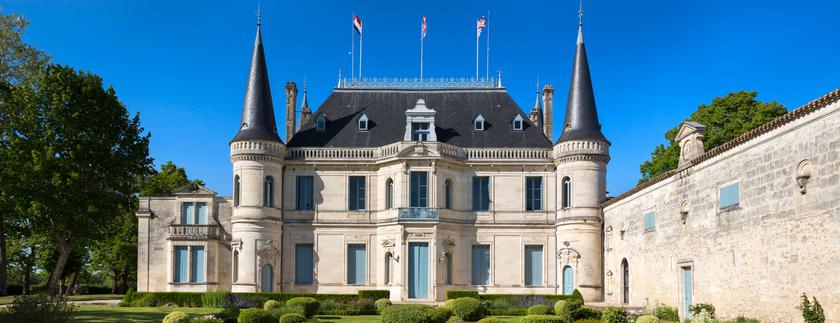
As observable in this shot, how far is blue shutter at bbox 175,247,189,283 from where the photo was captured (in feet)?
131

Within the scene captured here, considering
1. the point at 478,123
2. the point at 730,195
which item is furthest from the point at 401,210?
the point at 730,195

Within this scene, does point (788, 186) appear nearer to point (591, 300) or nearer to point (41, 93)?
point (591, 300)

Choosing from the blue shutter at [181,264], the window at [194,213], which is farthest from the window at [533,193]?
the blue shutter at [181,264]

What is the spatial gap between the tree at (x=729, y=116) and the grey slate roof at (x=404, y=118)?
26.0 feet

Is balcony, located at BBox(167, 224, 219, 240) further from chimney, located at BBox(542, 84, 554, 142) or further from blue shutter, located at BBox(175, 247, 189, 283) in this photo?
chimney, located at BBox(542, 84, 554, 142)

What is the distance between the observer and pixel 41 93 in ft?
121

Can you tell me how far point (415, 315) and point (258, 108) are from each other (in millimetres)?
20654

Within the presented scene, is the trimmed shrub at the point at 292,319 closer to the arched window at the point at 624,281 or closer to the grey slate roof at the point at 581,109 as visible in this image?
the arched window at the point at 624,281

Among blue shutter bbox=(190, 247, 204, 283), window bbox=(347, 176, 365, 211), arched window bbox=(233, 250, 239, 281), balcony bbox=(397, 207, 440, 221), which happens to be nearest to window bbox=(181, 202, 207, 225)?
blue shutter bbox=(190, 247, 204, 283)

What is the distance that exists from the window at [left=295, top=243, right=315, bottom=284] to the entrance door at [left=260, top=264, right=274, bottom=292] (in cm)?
134

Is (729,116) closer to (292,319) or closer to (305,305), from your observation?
(305,305)

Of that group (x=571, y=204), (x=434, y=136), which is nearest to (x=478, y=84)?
(x=434, y=136)

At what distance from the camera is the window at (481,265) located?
40781 millimetres

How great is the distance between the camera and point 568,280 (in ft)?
129
